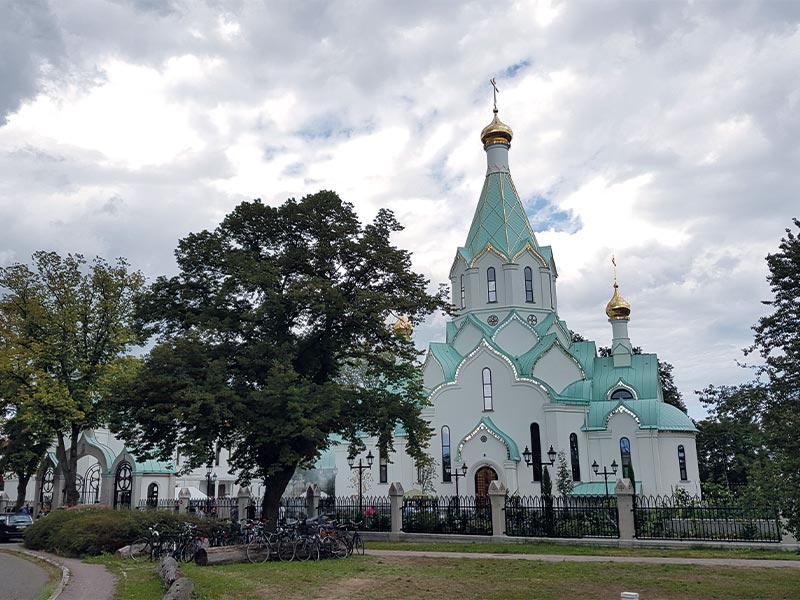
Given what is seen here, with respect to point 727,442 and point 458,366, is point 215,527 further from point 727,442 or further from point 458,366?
point 727,442

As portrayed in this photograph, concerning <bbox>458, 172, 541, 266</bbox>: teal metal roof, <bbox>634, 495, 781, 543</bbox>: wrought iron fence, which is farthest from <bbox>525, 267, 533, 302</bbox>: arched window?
<bbox>634, 495, 781, 543</bbox>: wrought iron fence

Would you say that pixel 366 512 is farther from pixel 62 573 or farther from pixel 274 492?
pixel 62 573

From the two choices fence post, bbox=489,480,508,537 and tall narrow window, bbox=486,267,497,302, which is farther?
tall narrow window, bbox=486,267,497,302

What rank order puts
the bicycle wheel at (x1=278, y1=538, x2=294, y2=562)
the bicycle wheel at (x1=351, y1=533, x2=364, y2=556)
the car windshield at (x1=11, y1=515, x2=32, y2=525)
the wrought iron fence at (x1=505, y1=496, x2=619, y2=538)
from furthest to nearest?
the car windshield at (x1=11, y1=515, x2=32, y2=525), the wrought iron fence at (x1=505, y1=496, x2=619, y2=538), the bicycle wheel at (x1=351, y1=533, x2=364, y2=556), the bicycle wheel at (x1=278, y1=538, x2=294, y2=562)

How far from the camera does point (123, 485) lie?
29516 mm

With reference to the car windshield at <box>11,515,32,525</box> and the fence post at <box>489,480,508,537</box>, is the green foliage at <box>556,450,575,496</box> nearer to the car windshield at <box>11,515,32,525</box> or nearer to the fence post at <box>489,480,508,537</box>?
the fence post at <box>489,480,508,537</box>

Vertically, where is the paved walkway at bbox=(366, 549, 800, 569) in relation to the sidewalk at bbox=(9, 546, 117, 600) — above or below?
below

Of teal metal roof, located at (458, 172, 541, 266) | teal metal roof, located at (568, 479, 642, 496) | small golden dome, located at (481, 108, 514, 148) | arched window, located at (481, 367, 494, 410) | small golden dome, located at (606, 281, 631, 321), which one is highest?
small golden dome, located at (481, 108, 514, 148)

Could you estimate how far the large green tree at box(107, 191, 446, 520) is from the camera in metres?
19.0

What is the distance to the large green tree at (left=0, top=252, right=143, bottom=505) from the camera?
25734mm

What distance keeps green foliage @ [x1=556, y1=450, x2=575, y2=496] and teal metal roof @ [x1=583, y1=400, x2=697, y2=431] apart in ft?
7.49

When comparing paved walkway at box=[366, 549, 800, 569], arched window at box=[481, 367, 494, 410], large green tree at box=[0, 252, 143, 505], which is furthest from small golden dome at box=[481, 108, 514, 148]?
paved walkway at box=[366, 549, 800, 569]

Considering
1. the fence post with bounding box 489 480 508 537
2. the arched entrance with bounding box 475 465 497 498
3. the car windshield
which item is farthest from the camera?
the arched entrance with bounding box 475 465 497 498

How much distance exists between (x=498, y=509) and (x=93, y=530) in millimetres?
11467
